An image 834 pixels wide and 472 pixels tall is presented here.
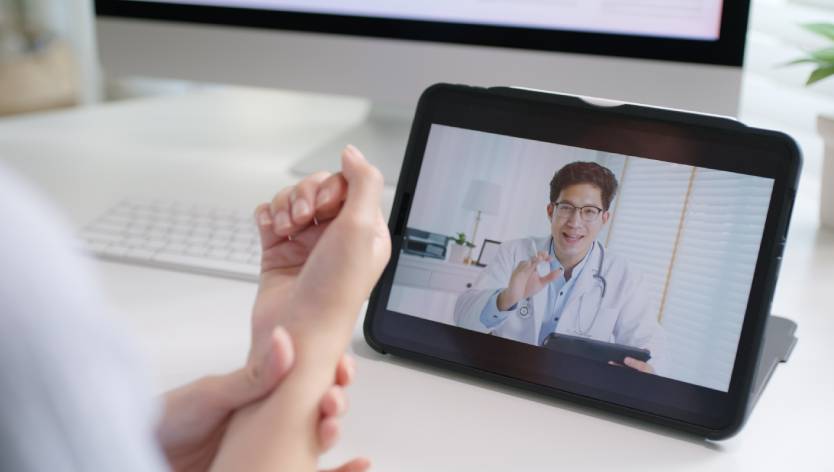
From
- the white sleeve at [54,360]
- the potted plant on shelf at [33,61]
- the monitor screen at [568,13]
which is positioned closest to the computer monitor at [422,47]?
the monitor screen at [568,13]

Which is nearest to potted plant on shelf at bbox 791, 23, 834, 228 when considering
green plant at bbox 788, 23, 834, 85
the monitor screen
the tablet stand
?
green plant at bbox 788, 23, 834, 85

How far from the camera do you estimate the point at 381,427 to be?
16.9 inches

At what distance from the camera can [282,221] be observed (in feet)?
1.50

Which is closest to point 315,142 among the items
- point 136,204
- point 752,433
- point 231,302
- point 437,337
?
point 136,204

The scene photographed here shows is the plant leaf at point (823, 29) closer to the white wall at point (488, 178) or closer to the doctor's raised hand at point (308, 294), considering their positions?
→ the white wall at point (488, 178)

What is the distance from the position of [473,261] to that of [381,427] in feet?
0.39

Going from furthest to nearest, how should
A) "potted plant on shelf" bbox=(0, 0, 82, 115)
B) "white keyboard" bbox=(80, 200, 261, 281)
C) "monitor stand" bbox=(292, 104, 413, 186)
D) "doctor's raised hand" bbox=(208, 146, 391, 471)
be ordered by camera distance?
1. "potted plant on shelf" bbox=(0, 0, 82, 115)
2. "monitor stand" bbox=(292, 104, 413, 186)
3. "white keyboard" bbox=(80, 200, 261, 281)
4. "doctor's raised hand" bbox=(208, 146, 391, 471)

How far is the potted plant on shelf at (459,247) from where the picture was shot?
0.49 meters

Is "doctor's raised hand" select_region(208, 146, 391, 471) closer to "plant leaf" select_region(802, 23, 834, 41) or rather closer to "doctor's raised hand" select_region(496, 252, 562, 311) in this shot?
"doctor's raised hand" select_region(496, 252, 562, 311)

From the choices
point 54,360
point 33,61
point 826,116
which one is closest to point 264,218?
point 54,360

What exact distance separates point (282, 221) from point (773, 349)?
326mm

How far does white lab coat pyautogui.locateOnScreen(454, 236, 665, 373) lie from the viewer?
45 centimetres

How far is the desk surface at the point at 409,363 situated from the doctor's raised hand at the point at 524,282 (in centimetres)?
5

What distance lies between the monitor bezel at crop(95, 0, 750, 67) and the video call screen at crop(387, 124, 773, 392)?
10.3 inches
